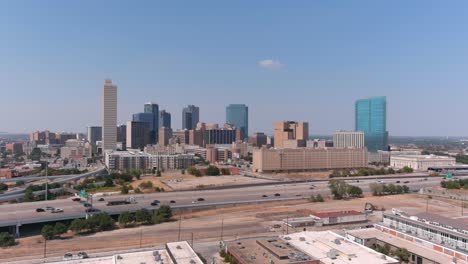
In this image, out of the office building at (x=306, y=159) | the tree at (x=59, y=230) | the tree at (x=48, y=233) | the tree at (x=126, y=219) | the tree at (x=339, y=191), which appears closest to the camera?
the tree at (x=48, y=233)

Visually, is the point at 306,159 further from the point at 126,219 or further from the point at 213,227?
the point at 126,219

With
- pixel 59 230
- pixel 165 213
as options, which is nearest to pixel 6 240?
pixel 59 230

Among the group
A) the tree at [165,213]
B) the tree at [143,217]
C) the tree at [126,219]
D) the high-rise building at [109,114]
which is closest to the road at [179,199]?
the tree at [165,213]

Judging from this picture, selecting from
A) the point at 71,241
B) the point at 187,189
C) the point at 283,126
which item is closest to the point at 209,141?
the point at 283,126

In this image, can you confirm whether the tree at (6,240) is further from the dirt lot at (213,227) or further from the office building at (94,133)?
the office building at (94,133)

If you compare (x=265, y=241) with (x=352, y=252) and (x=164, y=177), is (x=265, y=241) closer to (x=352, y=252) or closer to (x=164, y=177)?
(x=352, y=252)

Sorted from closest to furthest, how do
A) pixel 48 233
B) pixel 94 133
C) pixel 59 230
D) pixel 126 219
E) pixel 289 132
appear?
pixel 48 233 → pixel 59 230 → pixel 126 219 → pixel 289 132 → pixel 94 133

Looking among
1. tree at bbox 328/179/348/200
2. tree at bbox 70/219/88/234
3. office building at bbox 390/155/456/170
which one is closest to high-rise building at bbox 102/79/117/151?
office building at bbox 390/155/456/170
